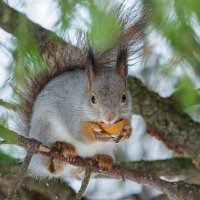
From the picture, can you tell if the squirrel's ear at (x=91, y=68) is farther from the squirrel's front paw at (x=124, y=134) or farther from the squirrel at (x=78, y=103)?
the squirrel's front paw at (x=124, y=134)

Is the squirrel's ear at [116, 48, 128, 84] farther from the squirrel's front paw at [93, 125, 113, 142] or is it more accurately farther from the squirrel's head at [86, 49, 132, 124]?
the squirrel's front paw at [93, 125, 113, 142]

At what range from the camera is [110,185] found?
7.96 feet

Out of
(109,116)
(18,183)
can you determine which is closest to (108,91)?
(109,116)

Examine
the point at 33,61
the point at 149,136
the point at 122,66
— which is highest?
the point at 149,136

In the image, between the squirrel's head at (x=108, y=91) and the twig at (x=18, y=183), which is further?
the squirrel's head at (x=108, y=91)

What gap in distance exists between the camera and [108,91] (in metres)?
1.57

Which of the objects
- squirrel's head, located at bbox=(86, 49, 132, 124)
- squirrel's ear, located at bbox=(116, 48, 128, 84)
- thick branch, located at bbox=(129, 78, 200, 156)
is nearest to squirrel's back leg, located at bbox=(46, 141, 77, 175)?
squirrel's head, located at bbox=(86, 49, 132, 124)

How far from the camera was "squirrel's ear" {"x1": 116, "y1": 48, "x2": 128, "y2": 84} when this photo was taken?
1601mm

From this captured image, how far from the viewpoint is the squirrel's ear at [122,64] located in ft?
5.25

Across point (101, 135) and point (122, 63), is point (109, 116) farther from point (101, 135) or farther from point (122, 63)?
point (122, 63)

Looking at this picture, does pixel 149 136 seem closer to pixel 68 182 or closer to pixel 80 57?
pixel 68 182

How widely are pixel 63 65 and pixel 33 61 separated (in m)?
0.54

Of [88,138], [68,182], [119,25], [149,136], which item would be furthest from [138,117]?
[119,25]

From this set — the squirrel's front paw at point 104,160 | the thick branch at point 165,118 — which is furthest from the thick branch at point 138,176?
the thick branch at point 165,118
